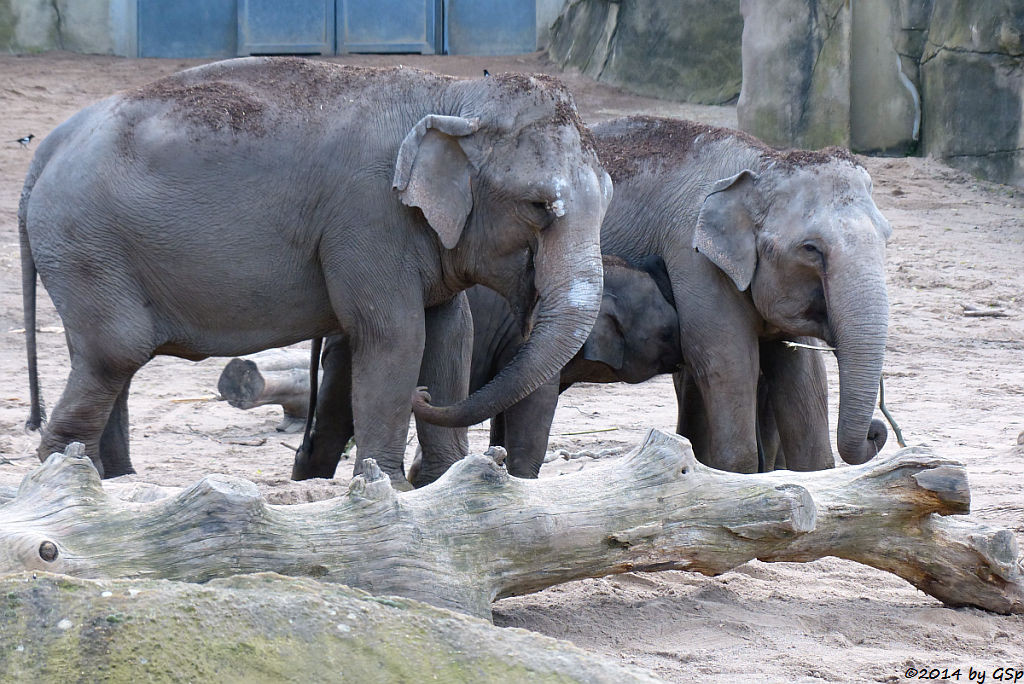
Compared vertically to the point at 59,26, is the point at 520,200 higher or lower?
lower

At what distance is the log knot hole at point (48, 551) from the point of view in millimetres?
2682

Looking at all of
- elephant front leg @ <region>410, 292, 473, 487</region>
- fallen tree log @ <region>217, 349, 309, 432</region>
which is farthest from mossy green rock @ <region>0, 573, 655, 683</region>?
fallen tree log @ <region>217, 349, 309, 432</region>

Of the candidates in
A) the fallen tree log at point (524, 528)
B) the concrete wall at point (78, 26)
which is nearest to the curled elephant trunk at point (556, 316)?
the fallen tree log at point (524, 528)

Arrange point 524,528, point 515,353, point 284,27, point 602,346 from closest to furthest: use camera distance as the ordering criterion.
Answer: point 524,528
point 515,353
point 602,346
point 284,27

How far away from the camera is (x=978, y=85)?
11.4 meters

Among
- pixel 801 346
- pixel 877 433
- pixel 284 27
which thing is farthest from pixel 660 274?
pixel 284 27

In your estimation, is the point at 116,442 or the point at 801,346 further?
the point at 801,346

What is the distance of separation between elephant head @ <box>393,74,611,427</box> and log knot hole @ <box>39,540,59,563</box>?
68.2 inches

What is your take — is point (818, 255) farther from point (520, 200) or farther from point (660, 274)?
point (520, 200)

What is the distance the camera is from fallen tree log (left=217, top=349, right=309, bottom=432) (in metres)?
6.43

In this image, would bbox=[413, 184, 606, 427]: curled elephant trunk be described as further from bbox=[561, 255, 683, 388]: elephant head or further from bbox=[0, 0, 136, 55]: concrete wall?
bbox=[0, 0, 136, 55]: concrete wall

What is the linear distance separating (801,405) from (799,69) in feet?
22.2

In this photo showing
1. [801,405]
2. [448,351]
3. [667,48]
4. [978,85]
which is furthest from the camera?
[667,48]

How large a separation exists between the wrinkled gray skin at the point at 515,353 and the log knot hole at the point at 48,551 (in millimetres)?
2317
